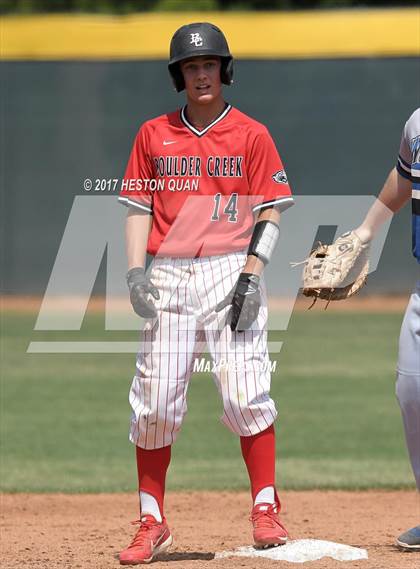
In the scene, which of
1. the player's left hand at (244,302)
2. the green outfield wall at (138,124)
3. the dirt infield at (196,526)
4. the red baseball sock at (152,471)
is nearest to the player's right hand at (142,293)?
the player's left hand at (244,302)

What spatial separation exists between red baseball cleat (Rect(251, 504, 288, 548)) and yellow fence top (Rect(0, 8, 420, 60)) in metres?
7.49

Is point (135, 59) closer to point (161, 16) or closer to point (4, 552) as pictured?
point (161, 16)

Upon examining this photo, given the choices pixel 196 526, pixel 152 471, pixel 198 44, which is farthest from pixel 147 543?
pixel 198 44

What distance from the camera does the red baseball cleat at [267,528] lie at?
4008 millimetres

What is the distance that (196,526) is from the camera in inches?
200

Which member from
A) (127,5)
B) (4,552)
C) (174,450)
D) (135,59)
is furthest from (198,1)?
(4,552)

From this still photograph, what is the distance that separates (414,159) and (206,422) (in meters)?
3.84

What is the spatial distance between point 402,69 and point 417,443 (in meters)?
8.25

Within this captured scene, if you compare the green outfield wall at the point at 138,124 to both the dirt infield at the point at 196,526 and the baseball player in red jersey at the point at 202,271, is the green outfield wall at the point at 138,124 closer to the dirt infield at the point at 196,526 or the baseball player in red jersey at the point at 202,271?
the dirt infield at the point at 196,526

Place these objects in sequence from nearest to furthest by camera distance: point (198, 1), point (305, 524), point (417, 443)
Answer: point (417, 443)
point (305, 524)
point (198, 1)

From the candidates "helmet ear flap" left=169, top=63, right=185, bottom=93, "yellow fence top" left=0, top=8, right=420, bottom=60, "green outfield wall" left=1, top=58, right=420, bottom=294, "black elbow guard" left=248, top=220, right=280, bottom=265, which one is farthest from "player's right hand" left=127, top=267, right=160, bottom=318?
"green outfield wall" left=1, top=58, right=420, bottom=294

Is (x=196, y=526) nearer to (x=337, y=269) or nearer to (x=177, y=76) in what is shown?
(x=337, y=269)

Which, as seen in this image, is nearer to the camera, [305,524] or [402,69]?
[305,524]

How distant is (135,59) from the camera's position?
1177cm
